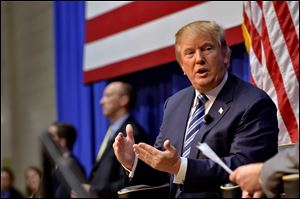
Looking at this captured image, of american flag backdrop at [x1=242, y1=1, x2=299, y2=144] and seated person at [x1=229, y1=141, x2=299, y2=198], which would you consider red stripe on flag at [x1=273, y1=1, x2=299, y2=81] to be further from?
seated person at [x1=229, y1=141, x2=299, y2=198]

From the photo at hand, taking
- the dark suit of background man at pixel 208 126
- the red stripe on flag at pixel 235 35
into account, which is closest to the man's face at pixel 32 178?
the red stripe on flag at pixel 235 35

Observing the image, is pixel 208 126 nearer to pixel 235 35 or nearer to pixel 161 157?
pixel 161 157

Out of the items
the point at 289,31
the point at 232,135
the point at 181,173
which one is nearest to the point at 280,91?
the point at 289,31

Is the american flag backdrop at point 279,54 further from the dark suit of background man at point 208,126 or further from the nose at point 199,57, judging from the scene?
the nose at point 199,57

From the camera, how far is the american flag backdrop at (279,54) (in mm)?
3697

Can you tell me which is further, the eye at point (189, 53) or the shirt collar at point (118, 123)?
the shirt collar at point (118, 123)

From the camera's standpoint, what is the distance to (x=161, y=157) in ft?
7.59

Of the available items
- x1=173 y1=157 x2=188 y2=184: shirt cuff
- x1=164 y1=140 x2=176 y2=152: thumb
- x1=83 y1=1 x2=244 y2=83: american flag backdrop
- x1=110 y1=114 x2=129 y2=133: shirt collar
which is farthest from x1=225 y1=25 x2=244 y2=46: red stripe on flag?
x1=164 y1=140 x2=176 y2=152: thumb

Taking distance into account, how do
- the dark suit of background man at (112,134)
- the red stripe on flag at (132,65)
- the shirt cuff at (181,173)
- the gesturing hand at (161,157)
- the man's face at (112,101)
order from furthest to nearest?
the man's face at (112,101) < the red stripe on flag at (132,65) < the dark suit of background man at (112,134) < the shirt cuff at (181,173) < the gesturing hand at (161,157)

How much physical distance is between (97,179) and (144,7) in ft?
4.11

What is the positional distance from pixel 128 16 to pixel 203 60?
2.72 metres

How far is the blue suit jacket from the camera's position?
2475mm

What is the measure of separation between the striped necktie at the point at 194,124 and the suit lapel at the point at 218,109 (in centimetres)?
3

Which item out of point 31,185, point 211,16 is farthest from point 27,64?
point 211,16
